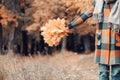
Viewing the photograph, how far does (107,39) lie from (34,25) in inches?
455

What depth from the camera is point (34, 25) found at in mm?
16172

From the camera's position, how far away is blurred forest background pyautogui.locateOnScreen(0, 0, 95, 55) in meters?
14.9

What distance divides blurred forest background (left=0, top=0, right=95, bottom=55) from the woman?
819cm

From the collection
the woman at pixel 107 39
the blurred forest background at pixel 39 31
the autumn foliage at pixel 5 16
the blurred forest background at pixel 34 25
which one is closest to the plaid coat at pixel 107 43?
the woman at pixel 107 39

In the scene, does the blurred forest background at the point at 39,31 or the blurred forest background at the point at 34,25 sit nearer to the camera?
the blurred forest background at the point at 39,31

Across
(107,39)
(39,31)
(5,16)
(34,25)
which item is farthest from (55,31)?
(5,16)

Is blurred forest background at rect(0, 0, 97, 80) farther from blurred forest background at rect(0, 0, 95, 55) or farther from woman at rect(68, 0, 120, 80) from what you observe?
woman at rect(68, 0, 120, 80)

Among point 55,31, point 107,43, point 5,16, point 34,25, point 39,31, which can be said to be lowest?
point 39,31

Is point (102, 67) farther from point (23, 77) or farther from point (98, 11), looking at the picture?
point (23, 77)

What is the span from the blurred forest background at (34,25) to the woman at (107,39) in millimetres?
8193

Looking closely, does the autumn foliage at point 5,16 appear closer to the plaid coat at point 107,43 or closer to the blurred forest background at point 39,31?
the blurred forest background at point 39,31

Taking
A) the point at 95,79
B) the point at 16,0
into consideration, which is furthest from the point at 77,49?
the point at 95,79

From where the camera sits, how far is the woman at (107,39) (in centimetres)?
468

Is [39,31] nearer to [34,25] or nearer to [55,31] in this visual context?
[34,25]
